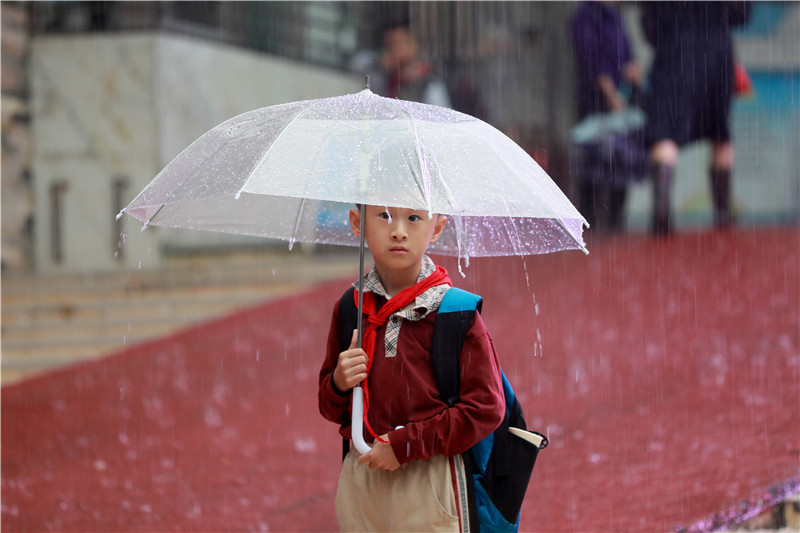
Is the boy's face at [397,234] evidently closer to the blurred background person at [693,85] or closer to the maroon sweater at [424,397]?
the maroon sweater at [424,397]

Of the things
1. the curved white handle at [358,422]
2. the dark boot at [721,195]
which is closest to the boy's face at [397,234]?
the curved white handle at [358,422]

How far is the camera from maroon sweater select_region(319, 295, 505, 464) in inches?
105

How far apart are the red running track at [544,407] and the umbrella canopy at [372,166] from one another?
208 cm

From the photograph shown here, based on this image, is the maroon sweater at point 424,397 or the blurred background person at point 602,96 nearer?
the maroon sweater at point 424,397

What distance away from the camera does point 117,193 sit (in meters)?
12.0

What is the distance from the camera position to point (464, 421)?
2658mm

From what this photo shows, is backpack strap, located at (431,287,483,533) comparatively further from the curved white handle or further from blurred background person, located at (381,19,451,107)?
blurred background person, located at (381,19,451,107)

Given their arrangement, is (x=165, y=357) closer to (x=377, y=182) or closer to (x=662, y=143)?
(x=662, y=143)

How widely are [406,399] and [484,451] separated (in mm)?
314

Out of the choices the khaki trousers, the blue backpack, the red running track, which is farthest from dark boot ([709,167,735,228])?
the khaki trousers

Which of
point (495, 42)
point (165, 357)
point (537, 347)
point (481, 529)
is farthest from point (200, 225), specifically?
point (495, 42)

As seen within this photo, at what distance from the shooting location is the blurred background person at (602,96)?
10633mm

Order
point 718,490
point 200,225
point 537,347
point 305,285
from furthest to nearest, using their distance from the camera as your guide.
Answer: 1. point 305,285
2. point 537,347
3. point 718,490
4. point 200,225

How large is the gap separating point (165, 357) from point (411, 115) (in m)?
5.86
